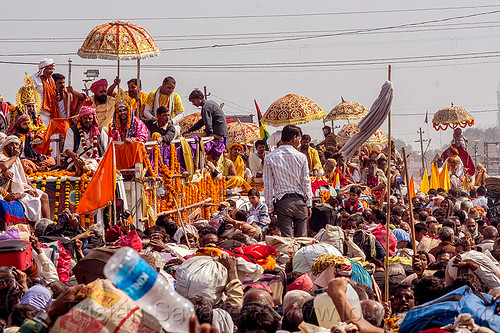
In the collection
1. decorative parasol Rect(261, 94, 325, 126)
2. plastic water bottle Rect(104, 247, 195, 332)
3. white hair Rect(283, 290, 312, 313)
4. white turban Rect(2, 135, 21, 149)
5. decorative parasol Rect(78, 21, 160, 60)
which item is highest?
decorative parasol Rect(78, 21, 160, 60)

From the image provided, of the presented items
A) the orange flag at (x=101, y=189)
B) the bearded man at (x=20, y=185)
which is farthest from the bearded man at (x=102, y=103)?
the orange flag at (x=101, y=189)

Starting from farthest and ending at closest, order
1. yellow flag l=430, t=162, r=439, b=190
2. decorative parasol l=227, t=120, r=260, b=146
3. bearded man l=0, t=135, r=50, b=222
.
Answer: decorative parasol l=227, t=120, r=260, b=146 → yellow flag l=430, t=162, r=439, b=190 → bearded man l=0, t=135, r=50, b=222

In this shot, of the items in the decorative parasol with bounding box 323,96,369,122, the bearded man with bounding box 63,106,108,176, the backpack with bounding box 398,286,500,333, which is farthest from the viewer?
the decorative parasol with bounding box 323,96,369,122

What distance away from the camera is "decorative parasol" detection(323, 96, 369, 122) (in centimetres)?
2611

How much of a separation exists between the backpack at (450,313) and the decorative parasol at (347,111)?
67.6 ft

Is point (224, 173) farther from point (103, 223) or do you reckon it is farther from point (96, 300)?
point (96, 300)

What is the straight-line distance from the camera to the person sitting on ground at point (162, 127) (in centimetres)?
1530

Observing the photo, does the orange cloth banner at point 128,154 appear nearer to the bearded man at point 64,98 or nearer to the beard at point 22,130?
the beard at point 22,130

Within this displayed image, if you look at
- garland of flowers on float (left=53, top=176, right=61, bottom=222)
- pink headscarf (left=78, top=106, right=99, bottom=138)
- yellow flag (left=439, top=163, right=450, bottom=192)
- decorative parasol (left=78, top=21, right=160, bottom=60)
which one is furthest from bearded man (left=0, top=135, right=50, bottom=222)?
yellow flag (left=439, top=163, right=450, bottom=192)

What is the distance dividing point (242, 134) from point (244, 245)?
16.6 meters

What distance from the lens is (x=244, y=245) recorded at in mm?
10477

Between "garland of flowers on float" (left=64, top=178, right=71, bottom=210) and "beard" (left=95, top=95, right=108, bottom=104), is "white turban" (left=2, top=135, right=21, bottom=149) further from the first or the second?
"beard" (left=95, top=95, right=108, bottom=104)

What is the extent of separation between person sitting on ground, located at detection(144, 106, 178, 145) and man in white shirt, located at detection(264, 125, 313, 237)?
402 cm

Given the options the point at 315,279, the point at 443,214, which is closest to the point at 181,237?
the point at 315,279
